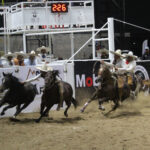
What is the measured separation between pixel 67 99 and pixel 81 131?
2.76m

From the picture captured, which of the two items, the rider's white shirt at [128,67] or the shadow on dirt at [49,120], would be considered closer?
the shadow on dirt at [49,120]

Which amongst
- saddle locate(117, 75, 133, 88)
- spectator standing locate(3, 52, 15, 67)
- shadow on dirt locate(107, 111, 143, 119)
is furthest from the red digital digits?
shadow on dirt locate(107, 111, 143, 119)

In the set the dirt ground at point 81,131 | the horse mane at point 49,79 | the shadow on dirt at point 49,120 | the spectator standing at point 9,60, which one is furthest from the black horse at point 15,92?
the spectator standing at point 9,60

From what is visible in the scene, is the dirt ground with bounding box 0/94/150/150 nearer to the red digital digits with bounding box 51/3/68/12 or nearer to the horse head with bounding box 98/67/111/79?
the horse head with bounding box 98/67/111/79

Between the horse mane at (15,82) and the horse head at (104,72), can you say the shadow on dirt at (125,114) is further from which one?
the horse mane at (15,82)

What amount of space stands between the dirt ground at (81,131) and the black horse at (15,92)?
0.46m

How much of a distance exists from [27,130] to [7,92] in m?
1.84

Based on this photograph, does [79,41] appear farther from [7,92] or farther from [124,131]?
[124,131]

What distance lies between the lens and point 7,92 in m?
11.9

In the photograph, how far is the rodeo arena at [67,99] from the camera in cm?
894

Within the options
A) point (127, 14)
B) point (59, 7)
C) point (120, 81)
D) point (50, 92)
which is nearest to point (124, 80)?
point (120, 81)

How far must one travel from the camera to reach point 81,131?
980 centimetres

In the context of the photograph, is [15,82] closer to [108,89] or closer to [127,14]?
[108,89]

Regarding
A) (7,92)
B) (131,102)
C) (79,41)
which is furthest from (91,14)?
(7,92)
